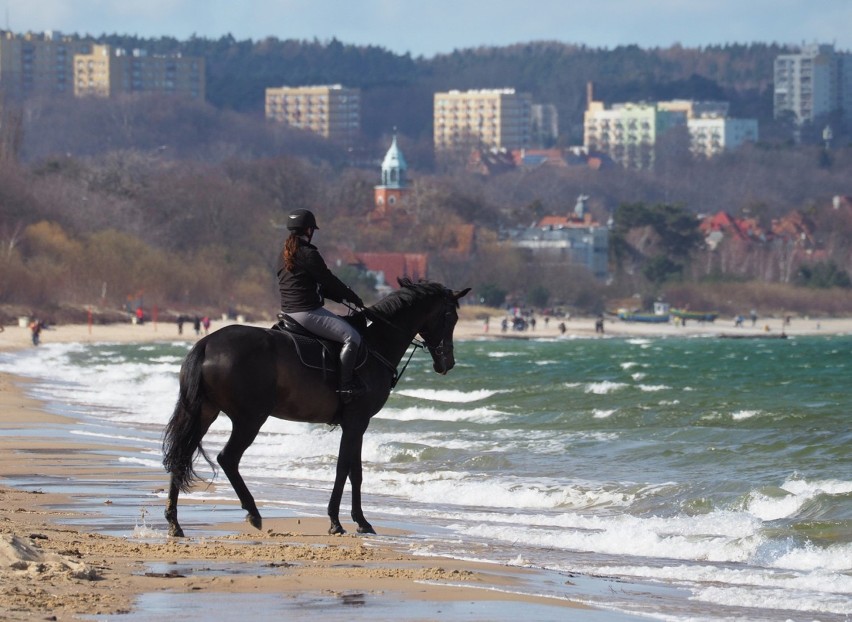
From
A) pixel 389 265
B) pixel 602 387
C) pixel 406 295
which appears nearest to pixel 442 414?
pixel 602 387

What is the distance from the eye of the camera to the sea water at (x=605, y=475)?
12.6 metres

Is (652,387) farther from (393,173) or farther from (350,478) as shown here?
(393,173)

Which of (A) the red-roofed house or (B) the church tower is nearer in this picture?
(A) the red-roofed house

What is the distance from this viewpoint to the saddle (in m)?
13.4

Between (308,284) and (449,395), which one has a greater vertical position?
(308,284)

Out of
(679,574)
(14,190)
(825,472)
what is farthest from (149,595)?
(14,190)

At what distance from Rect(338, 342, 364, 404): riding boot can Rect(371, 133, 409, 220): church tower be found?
128015 mm

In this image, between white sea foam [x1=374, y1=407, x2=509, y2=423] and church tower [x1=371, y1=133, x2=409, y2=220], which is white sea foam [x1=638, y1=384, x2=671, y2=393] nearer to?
white sea foam [x1=374, y1=407, x2=509, y2=423]

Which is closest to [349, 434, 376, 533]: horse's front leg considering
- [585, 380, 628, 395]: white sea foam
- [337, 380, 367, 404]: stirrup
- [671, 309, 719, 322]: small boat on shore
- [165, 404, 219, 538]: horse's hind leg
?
[337, 380, 367, 404]: stirrup

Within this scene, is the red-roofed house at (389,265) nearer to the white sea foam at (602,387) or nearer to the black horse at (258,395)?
the white sea foam at (602,387)

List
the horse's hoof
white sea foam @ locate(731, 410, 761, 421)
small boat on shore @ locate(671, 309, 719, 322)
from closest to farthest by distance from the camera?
the horse's hoof, white sea foam @ locate(731, 410, 761, 421), small boat on shore @ locate(671, 309, 719, 322)

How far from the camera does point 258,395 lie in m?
13.1

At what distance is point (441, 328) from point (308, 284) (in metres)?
1.37

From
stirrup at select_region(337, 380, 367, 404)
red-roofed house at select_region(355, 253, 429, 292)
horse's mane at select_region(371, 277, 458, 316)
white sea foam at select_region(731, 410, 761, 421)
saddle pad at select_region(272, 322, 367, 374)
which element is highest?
horse's mane at select_region(371, 277, 458, 316)
